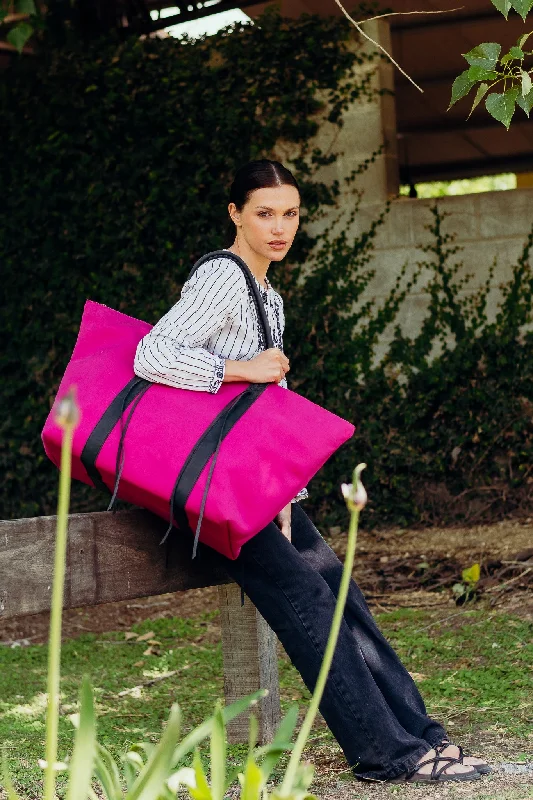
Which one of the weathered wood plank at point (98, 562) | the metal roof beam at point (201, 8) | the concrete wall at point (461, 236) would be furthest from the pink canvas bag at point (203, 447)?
the metal roof beam at point (201, 8)

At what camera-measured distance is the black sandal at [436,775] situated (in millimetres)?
2615

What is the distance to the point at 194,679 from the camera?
13.7 feet

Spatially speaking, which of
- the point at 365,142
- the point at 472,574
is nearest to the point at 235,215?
the point at 472,574

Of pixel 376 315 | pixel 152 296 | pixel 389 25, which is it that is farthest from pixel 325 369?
pixel 389 25

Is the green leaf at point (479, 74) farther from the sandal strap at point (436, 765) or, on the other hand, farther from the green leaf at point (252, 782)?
the green leaf at point (252, 782)

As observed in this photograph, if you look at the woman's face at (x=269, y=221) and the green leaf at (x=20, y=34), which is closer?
the woman's face at (x=269, y=221)

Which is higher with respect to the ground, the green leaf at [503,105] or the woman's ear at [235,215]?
the green leaf at [503,105]

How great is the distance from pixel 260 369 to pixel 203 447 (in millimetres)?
257

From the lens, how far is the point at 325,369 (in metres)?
6.11

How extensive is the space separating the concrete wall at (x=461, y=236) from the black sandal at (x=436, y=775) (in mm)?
3712

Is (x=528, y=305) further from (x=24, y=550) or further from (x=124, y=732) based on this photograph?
(x=24, y=550)

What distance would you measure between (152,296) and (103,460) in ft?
12.4

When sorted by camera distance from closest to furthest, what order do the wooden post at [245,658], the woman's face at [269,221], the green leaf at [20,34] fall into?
the woman's face at [269,221]
the wooden post at [245,658]
the green leaf at [20,34]

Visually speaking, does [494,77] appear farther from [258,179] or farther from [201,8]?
[201,8]
